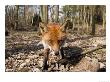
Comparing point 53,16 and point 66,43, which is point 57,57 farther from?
point 53,16

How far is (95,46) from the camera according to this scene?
1662 millimetres

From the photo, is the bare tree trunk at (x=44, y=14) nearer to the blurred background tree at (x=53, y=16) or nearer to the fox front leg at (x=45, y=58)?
the blurred background tree at (x=53, y=16)

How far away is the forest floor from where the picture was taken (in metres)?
1.63

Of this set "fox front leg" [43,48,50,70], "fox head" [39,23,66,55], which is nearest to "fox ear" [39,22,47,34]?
"fox head" [39,23,66,55]

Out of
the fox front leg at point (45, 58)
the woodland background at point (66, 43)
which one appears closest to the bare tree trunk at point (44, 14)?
the woodland background at point (66, 43)

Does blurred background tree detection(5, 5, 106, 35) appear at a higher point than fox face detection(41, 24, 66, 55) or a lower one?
higher

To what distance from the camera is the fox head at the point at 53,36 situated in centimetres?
164

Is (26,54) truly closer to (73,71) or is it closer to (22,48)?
(22,48)

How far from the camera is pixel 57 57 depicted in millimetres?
1649

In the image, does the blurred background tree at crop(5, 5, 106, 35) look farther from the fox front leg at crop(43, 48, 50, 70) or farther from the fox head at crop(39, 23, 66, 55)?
the fox front leg at crop(43, 48, 50, 70)

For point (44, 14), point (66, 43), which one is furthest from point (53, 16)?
point (66, 43)
